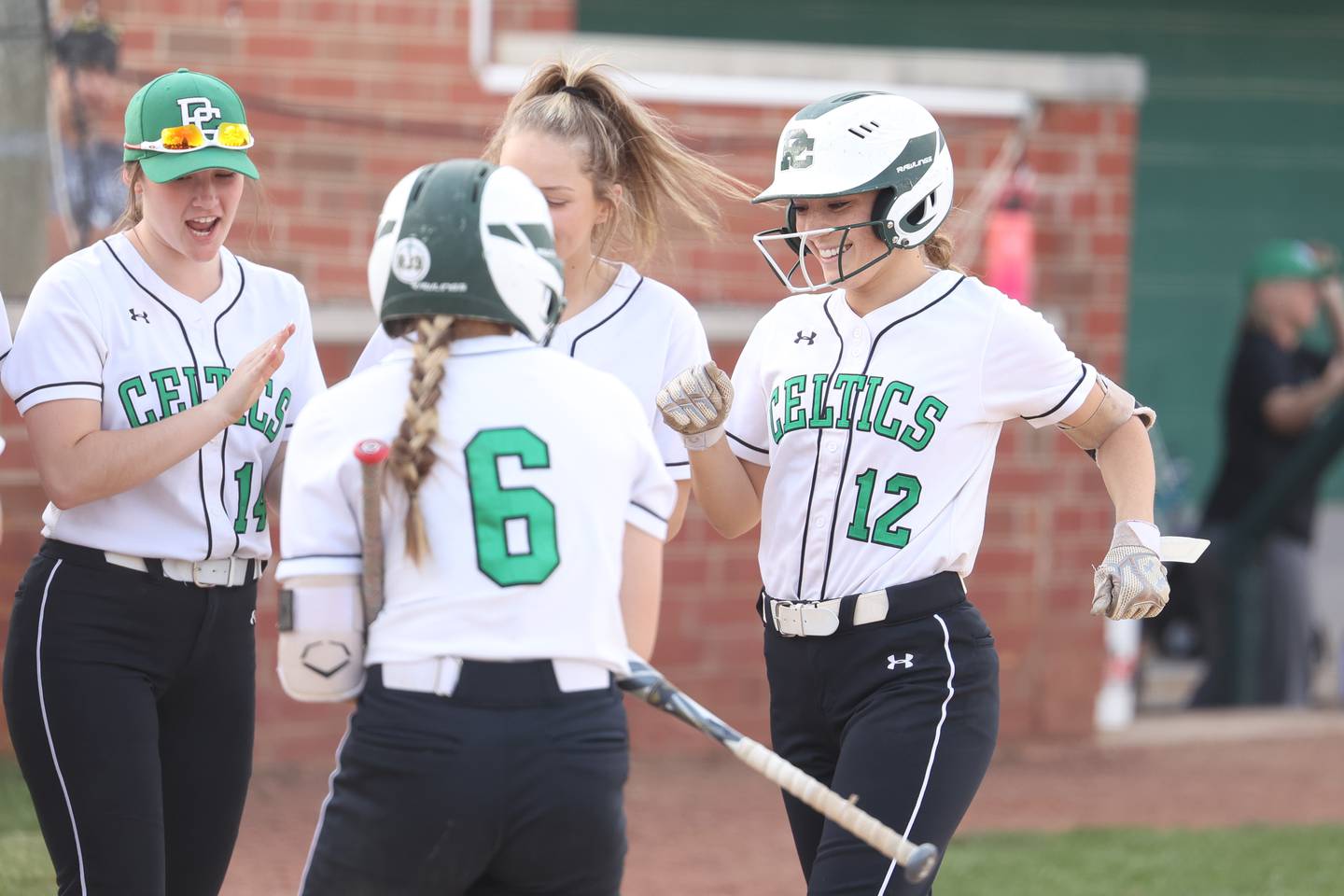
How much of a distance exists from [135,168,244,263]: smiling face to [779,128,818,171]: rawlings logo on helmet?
116cm

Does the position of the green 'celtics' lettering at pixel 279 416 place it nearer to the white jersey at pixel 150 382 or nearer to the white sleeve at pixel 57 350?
the white jersey at pixel 150 382

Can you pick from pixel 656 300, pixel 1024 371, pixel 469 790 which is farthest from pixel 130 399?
pixel 1024 371

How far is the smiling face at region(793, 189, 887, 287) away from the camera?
3.77 m

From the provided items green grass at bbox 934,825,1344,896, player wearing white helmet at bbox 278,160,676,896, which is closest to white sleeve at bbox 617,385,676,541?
player wearing white helmet at bbox 278,160,676,896

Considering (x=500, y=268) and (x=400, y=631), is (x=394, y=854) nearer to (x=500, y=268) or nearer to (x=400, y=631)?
(x=400, y=631)

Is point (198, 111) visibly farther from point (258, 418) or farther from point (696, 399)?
point (696, 399)

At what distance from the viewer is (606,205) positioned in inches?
158

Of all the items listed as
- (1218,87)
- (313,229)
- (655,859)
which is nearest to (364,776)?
(655,859)

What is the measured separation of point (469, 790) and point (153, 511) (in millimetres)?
1381

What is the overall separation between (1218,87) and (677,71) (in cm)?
489

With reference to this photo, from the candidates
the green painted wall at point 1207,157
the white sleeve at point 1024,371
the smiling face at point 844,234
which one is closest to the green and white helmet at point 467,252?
the smiling face at point 844,234

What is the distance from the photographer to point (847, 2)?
10.7 metres

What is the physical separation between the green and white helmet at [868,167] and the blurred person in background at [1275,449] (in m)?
5.80

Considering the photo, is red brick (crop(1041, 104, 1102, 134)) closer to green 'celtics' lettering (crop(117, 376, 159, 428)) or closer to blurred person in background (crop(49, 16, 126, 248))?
blurred person in background (crop(49, 16, 126, 248))
